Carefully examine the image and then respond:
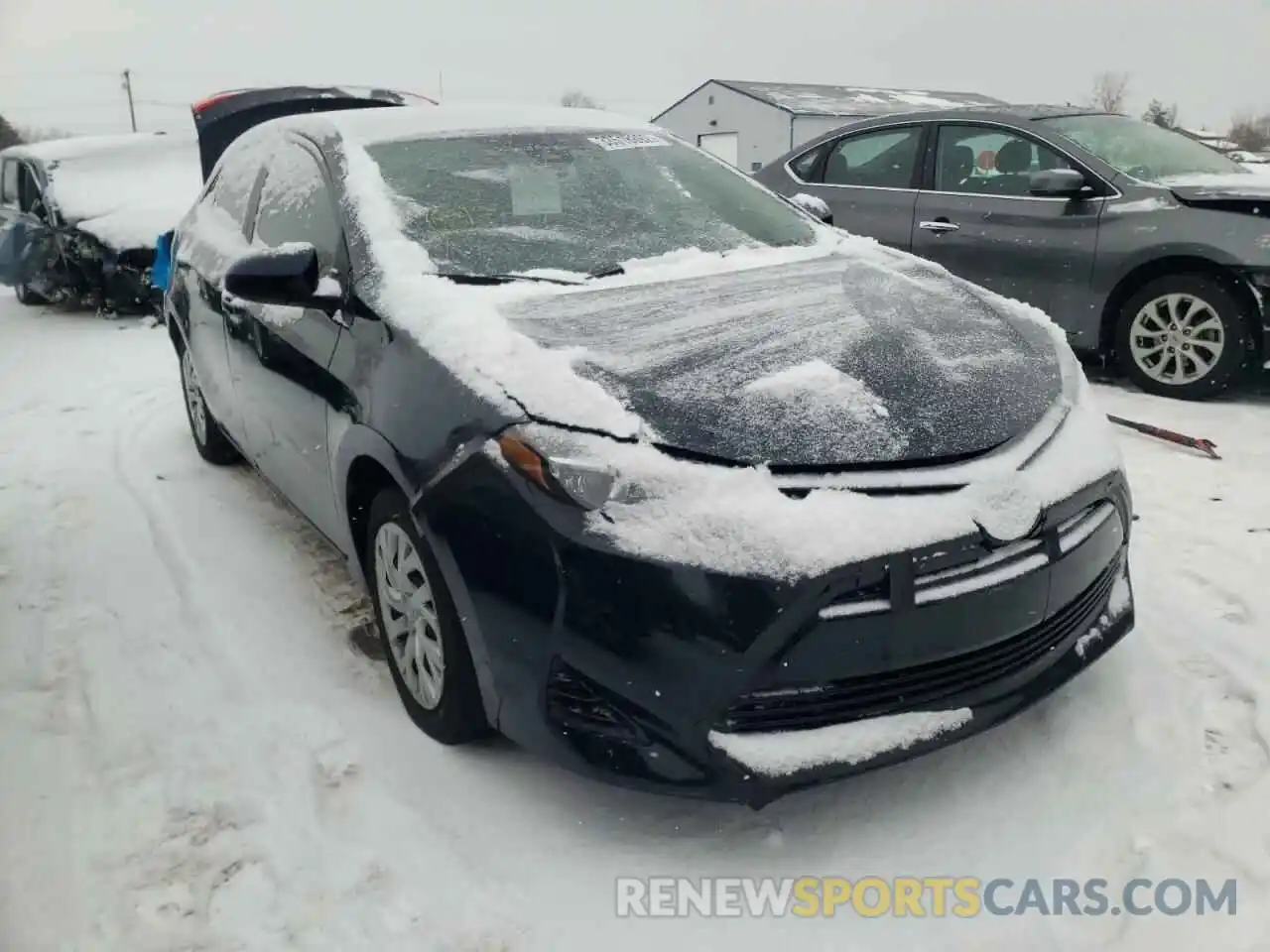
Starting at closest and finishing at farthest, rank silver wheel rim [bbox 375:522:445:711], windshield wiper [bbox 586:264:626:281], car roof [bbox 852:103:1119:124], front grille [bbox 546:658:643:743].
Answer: front grille [bbox 546:658:643:743] → silver wheel rim [bbox 375:522:445:711] → windshield wiper [bbox 586:264:626:281] → car roof [bbox 852:103:1119:124]

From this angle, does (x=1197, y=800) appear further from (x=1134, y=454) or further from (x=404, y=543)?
(x=1134, y=454)

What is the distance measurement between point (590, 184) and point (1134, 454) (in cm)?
270

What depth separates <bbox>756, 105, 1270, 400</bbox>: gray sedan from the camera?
4.98 metres

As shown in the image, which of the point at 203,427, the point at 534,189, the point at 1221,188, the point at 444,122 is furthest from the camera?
the point at 1221,188

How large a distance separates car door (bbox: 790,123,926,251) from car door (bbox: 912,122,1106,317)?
11 centimetres

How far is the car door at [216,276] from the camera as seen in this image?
381 cm

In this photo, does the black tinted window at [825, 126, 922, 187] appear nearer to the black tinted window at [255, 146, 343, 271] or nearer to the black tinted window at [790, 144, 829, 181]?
the black tinted window at [790, 144, 829, 181]

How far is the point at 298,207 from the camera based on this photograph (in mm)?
3303

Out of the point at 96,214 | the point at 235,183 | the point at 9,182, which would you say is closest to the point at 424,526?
the point at 235,183

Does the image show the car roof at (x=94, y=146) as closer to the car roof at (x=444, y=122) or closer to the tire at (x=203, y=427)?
the tire at (x=203, y=427)

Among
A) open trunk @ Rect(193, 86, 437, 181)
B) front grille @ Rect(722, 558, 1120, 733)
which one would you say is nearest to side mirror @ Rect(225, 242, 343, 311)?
front grille @ Rect(722, 558, 1120, 733)

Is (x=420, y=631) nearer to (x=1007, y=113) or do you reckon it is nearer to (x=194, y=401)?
(x=194, y=401)

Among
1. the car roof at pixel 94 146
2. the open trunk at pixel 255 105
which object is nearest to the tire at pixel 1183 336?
the open trunk at pixel 255 105

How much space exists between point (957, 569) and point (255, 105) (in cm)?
690
